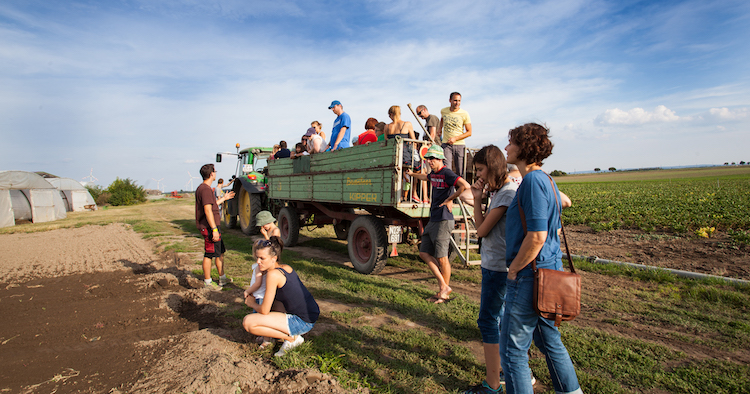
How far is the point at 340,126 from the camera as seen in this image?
280 inches

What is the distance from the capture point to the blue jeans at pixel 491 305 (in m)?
2.52

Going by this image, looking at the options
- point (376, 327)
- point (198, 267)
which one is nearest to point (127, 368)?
point (376, 327)

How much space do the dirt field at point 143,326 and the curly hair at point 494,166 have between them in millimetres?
1613

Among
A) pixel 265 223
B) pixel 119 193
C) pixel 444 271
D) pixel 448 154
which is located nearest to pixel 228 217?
pixel 265 223

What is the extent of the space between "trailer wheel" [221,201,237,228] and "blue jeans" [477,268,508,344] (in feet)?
34.1

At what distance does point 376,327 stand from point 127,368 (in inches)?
84.9

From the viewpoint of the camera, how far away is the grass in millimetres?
2775

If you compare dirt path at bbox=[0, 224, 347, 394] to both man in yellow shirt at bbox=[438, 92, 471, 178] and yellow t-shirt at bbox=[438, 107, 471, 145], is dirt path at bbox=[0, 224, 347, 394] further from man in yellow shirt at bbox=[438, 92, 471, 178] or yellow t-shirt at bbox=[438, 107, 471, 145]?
yellow t-shirt at bbox=[438, 107, 471, 145]

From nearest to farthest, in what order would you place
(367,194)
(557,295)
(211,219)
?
(557,295) → (211,219) → (367,194)

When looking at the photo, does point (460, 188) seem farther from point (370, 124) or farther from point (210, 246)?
point (210, 246)

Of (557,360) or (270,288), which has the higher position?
(270,288)

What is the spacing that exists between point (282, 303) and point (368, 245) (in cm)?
307

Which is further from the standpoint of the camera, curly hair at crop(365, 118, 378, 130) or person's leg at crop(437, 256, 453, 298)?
curly hair at crop(365, 118, 378, 130)

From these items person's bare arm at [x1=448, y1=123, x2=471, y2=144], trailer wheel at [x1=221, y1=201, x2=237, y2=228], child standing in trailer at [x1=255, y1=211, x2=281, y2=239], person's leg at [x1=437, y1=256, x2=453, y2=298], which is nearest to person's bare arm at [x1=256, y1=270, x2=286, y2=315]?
child standing in trailer at [x1=255, y1=211, x2=281, y2=239]
